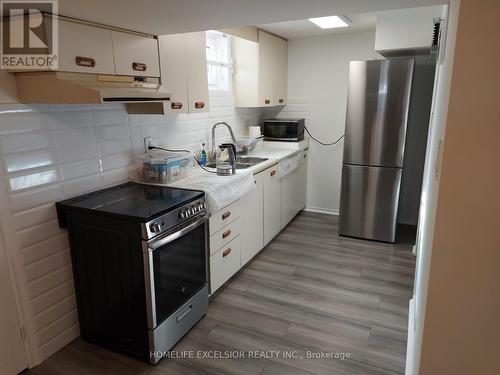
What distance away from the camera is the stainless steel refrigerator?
334cm

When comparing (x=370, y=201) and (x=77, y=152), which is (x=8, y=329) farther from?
(x=370, y=201)

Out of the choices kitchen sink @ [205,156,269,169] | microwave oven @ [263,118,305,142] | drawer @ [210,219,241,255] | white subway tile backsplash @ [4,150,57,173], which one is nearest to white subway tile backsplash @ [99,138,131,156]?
white subway tile backsplash @ [4,150,57,173]

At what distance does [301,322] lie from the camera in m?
2.39

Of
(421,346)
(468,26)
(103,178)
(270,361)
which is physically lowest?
(270,361)

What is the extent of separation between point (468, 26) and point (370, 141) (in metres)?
2.70

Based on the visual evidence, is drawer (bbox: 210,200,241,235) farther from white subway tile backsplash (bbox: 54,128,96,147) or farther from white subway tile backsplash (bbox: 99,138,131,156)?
white subway tile backsplash (bbox: 54,128,96,147)

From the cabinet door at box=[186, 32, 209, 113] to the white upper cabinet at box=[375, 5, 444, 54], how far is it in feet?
5.71

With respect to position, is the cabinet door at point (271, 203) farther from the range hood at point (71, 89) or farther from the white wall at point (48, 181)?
the range hood at point (71, 89)

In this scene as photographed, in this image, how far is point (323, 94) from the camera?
14.3 feet

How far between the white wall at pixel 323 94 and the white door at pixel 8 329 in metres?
3.51

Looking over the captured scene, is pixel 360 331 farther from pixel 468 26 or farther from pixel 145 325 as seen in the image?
pixel 468 26

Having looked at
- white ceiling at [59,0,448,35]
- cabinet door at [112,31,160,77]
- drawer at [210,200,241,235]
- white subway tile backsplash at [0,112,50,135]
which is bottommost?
drawer at [210,200,241,235]

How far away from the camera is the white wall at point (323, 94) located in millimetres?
4117

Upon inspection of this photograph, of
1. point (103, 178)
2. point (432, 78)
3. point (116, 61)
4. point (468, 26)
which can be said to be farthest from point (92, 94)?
point (432, 78)
